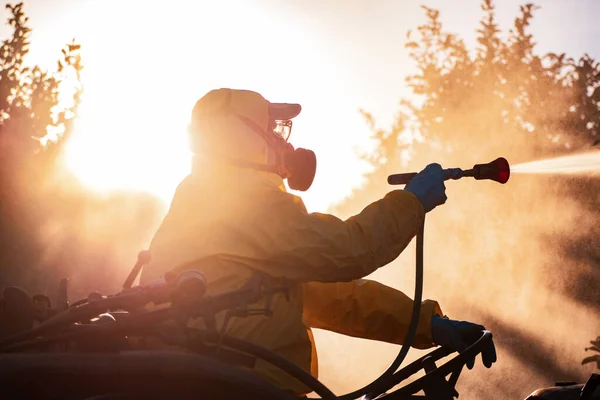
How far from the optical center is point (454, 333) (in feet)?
13.4

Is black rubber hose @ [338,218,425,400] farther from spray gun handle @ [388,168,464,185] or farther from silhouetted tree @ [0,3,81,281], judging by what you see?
silhouetted tree @ [0,3,81,281]

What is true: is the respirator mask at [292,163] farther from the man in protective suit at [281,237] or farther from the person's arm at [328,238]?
the person's arm at [328,238]

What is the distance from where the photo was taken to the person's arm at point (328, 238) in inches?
136

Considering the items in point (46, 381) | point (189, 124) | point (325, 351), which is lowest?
point (325, 351)

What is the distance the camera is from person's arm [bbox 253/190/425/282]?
346cm

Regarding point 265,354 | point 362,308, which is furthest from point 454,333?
point 265,354

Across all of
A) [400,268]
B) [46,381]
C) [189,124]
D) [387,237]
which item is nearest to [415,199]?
[387,237]

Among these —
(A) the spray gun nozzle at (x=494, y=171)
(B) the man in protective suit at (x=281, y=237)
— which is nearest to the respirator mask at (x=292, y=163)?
(B) the man in protective suit at (x=281, y=237)

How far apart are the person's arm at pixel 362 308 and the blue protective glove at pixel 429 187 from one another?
0.70 metres

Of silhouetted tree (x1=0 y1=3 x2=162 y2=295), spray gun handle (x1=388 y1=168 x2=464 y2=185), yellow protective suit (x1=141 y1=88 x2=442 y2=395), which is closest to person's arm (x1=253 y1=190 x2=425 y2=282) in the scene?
yellow protective suit (x1=141 y1=88 x2=442 y2=395)

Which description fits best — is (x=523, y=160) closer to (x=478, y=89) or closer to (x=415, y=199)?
(x=478, y=89)

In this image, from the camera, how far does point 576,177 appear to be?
12.9 metres

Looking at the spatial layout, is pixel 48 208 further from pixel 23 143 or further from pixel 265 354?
pixel 265 354

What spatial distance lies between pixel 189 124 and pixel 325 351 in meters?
14.6
